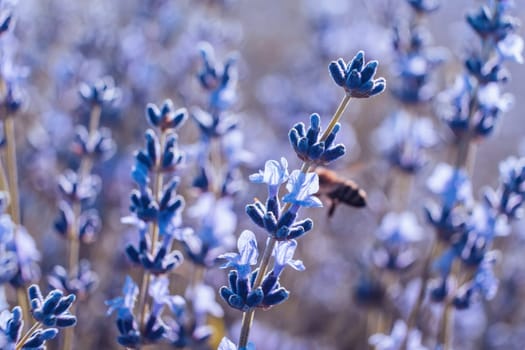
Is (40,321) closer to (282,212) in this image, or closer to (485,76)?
(282,212)

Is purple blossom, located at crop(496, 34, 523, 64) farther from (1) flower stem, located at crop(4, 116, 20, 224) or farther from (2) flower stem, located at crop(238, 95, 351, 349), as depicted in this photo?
(1) flower stem, located at crop(4, 116, 20, 224)

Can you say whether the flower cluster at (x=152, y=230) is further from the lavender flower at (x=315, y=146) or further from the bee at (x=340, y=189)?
the bee at (x=340, y=189)

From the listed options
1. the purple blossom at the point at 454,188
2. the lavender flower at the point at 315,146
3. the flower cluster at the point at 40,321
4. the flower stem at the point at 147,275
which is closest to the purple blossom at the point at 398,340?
the purple blossom at the point at 454,188

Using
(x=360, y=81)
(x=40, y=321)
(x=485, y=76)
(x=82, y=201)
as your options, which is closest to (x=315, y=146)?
(x=360, y=81)

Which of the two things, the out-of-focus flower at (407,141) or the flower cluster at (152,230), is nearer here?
the flower cluster at (152,230)

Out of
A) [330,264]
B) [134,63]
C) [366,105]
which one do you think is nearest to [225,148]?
[134,63]

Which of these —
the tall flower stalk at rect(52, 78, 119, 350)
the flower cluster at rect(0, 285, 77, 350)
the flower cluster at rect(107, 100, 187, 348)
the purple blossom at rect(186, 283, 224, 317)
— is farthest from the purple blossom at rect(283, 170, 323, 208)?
the tall flower stalk at rect(52, 78, 119, 350)

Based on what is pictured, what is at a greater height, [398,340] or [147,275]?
[147,275]

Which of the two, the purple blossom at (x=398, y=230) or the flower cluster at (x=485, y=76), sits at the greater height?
the flower cluster at (x=485, y=76)
